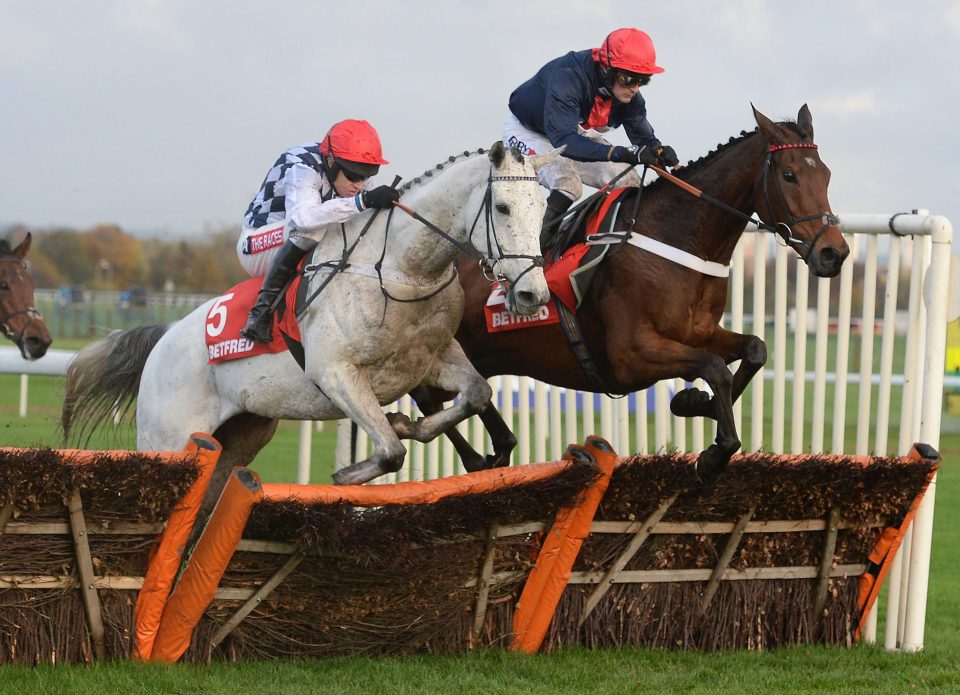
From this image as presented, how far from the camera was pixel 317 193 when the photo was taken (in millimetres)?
4816

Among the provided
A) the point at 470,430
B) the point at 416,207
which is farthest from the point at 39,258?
the point at 416,207

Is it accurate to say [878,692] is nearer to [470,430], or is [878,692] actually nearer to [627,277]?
[627,277]

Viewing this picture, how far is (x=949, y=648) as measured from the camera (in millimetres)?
5203

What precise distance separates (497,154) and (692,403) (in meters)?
1.29

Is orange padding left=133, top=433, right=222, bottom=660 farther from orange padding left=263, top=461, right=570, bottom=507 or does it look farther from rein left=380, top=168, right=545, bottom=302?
rein left=380, top=168, right=545, bottom=302

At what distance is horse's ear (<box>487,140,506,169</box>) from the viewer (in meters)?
4.12

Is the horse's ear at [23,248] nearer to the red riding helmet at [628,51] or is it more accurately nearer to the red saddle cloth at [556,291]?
the red saddle cloth at [556,291]

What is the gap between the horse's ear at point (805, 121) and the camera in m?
4.75

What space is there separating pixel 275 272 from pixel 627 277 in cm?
139

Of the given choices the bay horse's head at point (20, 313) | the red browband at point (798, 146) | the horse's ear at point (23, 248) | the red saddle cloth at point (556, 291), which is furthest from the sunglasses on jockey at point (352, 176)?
the horse's ear at point (23, 248)

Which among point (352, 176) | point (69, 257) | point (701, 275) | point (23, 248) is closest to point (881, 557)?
point (701, 275)

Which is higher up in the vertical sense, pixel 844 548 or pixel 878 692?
pixel 844 548

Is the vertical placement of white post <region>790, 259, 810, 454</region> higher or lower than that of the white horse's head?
lower

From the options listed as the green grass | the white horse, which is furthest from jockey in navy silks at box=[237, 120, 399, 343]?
the green grass
